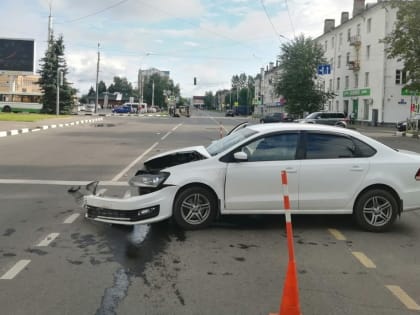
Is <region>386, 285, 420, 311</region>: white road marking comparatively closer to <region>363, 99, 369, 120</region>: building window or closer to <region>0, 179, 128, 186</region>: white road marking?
<region>0, 179, 128, 186</region>: white road marking

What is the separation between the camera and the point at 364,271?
5.62 m

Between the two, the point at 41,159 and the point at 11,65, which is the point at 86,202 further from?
the point at 11,65

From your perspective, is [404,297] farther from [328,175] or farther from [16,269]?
[16,269]

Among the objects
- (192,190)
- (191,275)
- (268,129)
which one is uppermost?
(268,129)

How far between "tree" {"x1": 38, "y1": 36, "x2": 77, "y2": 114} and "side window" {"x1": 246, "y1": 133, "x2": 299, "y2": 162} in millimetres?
53293

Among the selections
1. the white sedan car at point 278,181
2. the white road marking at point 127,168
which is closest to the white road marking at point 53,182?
the white road marking at point 127,168

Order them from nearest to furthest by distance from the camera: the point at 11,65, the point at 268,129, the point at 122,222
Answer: the point at 122,222, the point at 268,129, the point at 11,65

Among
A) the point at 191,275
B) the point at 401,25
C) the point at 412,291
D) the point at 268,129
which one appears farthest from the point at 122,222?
the point at 401,25

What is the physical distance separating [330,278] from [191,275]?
1.38 meters

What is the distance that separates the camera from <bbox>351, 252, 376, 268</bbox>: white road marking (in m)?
5.84

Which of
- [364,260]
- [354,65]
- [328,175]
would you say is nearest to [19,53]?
[354,65]

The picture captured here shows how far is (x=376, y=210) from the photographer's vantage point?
7.42m

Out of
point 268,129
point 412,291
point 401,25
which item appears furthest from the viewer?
point 401,25

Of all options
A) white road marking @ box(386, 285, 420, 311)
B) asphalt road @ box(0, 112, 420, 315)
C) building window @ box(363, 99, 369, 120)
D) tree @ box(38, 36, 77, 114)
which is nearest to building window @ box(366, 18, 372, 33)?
building window @ box(363, 99, 369, 120)
